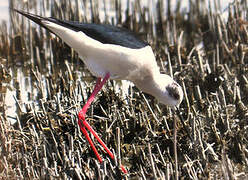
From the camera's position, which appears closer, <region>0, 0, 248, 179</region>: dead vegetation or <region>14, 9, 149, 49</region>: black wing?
<region>0, 0, 248, 179</region>: dead vegetation

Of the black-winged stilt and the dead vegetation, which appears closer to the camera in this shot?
the dead vegetation

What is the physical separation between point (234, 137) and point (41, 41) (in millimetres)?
3015

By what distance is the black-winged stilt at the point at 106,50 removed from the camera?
3.76 meters

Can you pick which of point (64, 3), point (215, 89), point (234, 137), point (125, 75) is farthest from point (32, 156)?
point (64, 3)

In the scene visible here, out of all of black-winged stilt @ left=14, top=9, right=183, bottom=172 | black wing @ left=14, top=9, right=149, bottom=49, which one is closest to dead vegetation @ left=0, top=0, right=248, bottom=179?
black-winged stilt @ left=14, top=9, right=183, bottom=172

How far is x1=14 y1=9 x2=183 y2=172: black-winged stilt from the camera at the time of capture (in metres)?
3.76

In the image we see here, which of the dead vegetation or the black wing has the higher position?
the black wing

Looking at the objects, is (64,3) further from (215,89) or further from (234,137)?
(234,137)

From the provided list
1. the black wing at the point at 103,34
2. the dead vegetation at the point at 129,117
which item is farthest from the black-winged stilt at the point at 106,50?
the dead vegetation at the point at 129,117

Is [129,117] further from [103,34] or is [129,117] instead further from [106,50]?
[103,34]

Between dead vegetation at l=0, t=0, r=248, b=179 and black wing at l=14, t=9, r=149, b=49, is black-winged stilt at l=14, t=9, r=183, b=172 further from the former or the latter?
dead vegetation at l=0, t=0, r=248, b=179

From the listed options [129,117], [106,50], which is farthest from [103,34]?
[129,117]

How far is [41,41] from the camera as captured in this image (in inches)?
232

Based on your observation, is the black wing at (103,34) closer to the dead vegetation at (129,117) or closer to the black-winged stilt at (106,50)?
the black-winged stilt at (106,50)
